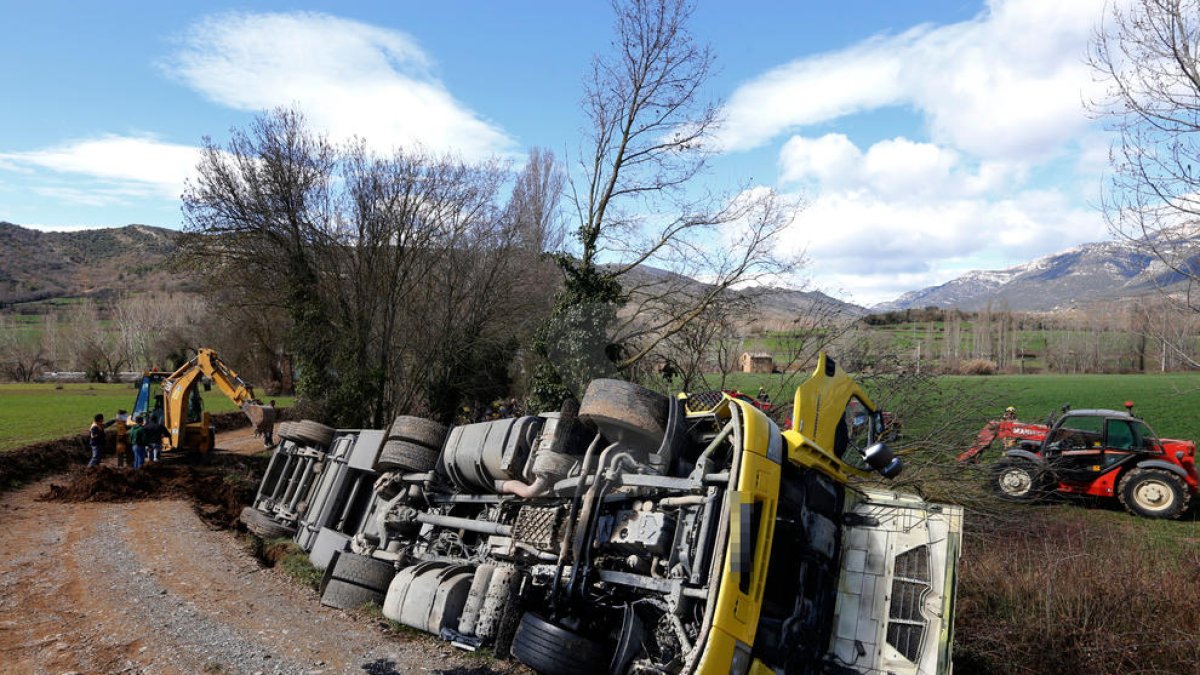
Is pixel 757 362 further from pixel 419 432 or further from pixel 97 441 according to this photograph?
pixel 97 441

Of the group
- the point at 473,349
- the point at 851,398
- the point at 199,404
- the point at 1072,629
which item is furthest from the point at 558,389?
the point at 1072,629

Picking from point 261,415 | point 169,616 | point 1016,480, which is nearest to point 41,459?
point 261,415

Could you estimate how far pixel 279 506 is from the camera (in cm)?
1183

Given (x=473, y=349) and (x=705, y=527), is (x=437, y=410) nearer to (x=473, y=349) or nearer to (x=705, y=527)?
(x=473, y=349)

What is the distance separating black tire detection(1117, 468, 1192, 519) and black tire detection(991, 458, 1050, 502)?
6.04 ft

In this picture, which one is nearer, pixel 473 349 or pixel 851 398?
pixel 851 398

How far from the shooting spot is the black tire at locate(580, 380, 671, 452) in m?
6.02

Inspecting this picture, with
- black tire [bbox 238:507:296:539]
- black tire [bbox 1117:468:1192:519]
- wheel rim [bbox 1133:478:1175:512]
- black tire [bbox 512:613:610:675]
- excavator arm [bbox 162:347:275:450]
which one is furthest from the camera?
excavator arm [bbox 162:347:275:450]

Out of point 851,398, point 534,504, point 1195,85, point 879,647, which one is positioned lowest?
point 879,647

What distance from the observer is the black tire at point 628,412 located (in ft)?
19.7

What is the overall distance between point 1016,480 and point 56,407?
33.8 m

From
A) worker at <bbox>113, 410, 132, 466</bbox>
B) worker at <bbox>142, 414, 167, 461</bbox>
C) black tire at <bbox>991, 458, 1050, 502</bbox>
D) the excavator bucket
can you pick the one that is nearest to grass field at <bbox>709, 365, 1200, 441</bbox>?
black tire at <bbox>991, 458, 1050, 502</bbox>

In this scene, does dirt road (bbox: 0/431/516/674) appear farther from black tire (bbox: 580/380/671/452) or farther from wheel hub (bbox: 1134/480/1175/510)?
wheel hub (bbox: 1134/480/1175/510)

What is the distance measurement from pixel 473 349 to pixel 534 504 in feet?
49.7
